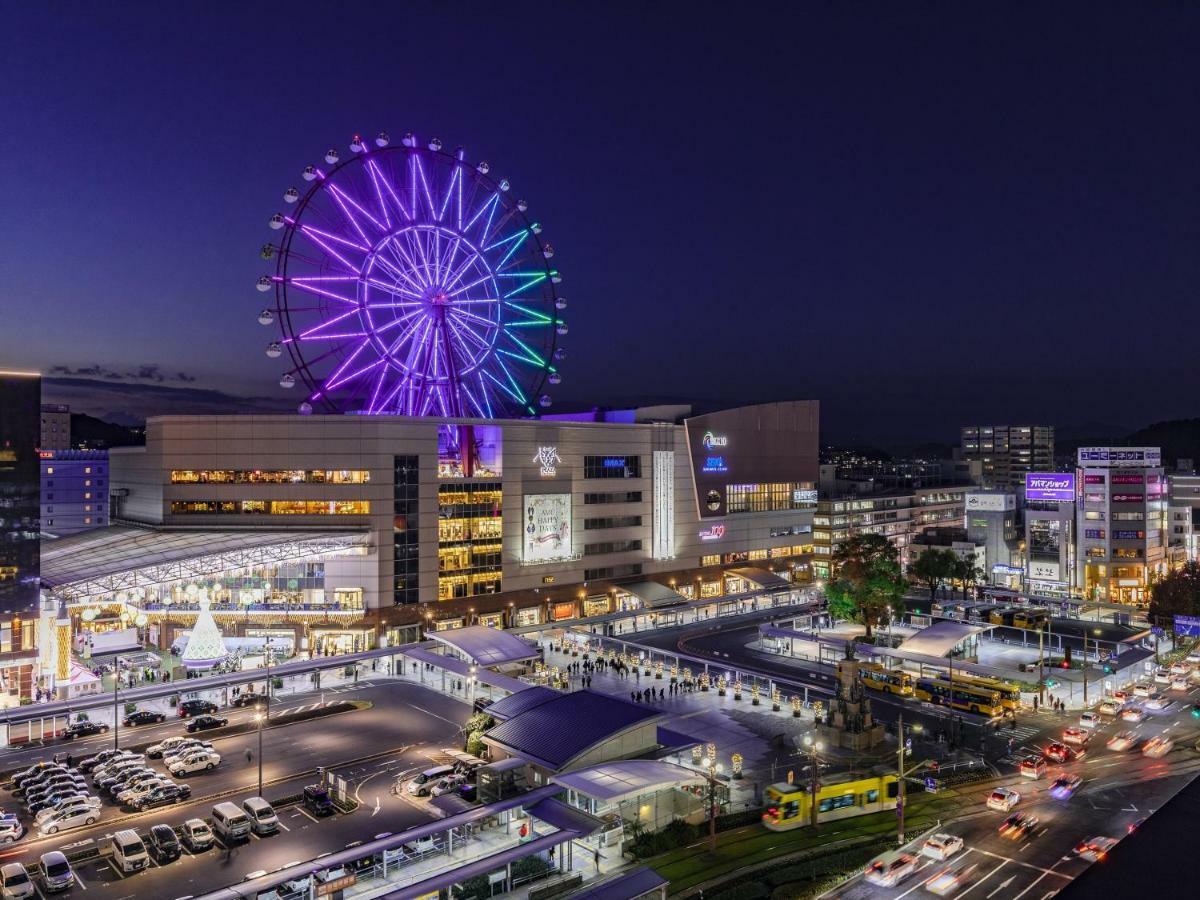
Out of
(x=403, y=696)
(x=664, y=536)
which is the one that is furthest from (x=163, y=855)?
(x=664, y=536)

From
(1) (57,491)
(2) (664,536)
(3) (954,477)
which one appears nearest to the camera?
(2) (664,536)

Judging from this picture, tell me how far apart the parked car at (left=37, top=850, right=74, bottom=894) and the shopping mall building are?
2714cm

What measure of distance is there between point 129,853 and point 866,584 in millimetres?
53171

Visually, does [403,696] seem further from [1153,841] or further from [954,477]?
[954,477]

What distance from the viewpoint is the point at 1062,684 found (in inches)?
2137

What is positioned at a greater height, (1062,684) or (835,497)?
(835,497)

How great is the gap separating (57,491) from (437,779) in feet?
399

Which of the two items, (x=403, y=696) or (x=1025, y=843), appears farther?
(x=403, y=696)

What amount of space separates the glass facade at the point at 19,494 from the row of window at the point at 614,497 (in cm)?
4332

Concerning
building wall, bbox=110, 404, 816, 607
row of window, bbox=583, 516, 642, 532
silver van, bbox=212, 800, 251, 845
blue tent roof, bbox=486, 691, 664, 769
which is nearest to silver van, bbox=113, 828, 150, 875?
silver van, bbox=212, 800, 251, 845

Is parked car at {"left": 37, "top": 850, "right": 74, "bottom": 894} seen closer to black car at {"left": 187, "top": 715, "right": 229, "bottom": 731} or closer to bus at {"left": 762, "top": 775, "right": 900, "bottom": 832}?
black car at {"left": 187, "top": 715, "right": 229, "bottom": 731}

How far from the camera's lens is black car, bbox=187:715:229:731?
45406 mm

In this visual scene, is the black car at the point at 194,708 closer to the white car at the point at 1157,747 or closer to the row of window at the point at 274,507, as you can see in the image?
the row of window at the point at 274,507

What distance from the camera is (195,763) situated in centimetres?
3891
